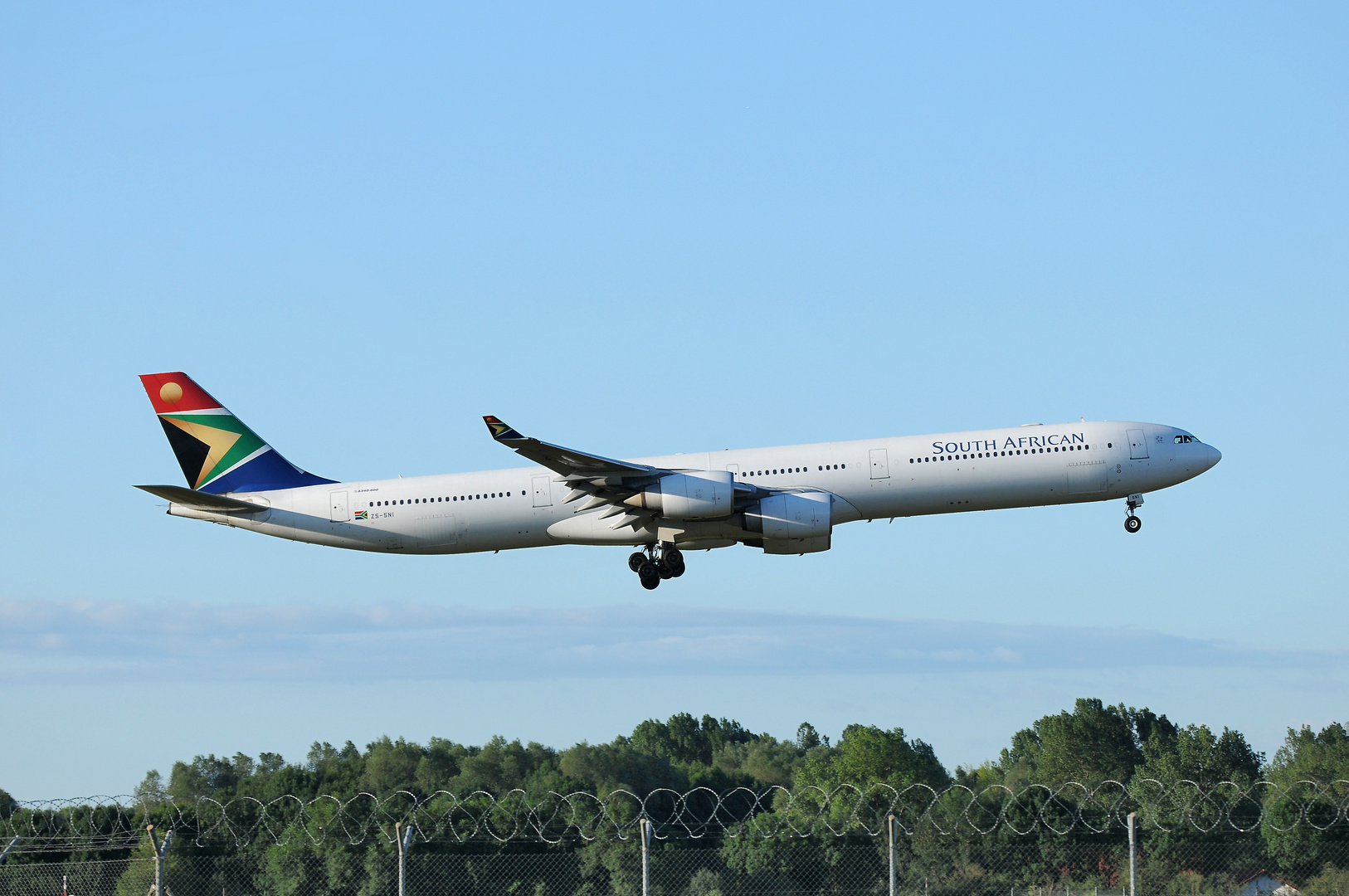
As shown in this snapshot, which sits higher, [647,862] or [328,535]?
[328,535]

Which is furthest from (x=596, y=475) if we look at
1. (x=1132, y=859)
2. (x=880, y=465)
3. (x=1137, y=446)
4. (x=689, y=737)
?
(x=689, y=737)

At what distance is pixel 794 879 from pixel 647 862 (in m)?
16.8

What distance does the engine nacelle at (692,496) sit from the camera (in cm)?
4516

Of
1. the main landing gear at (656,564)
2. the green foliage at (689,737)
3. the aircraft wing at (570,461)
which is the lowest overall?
the green foliage at (689,737)

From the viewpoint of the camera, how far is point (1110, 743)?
120 meters

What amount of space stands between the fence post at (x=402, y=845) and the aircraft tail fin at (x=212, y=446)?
28815 mm

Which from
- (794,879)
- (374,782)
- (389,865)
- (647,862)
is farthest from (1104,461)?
(374,782)

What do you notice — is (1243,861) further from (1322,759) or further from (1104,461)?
(1322,759)

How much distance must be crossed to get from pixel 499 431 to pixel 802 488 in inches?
404

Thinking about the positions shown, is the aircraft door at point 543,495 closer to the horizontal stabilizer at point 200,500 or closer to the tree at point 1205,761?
the horizontal stabilizer at point 200,500

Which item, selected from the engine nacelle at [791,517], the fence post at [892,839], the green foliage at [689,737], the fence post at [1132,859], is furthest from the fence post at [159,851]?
the green foliage at [689,737]

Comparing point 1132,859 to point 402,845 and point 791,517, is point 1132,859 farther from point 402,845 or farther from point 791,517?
point 791,517

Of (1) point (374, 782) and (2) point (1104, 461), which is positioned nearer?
(2) point (1104, 461)

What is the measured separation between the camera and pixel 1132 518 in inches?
1906
